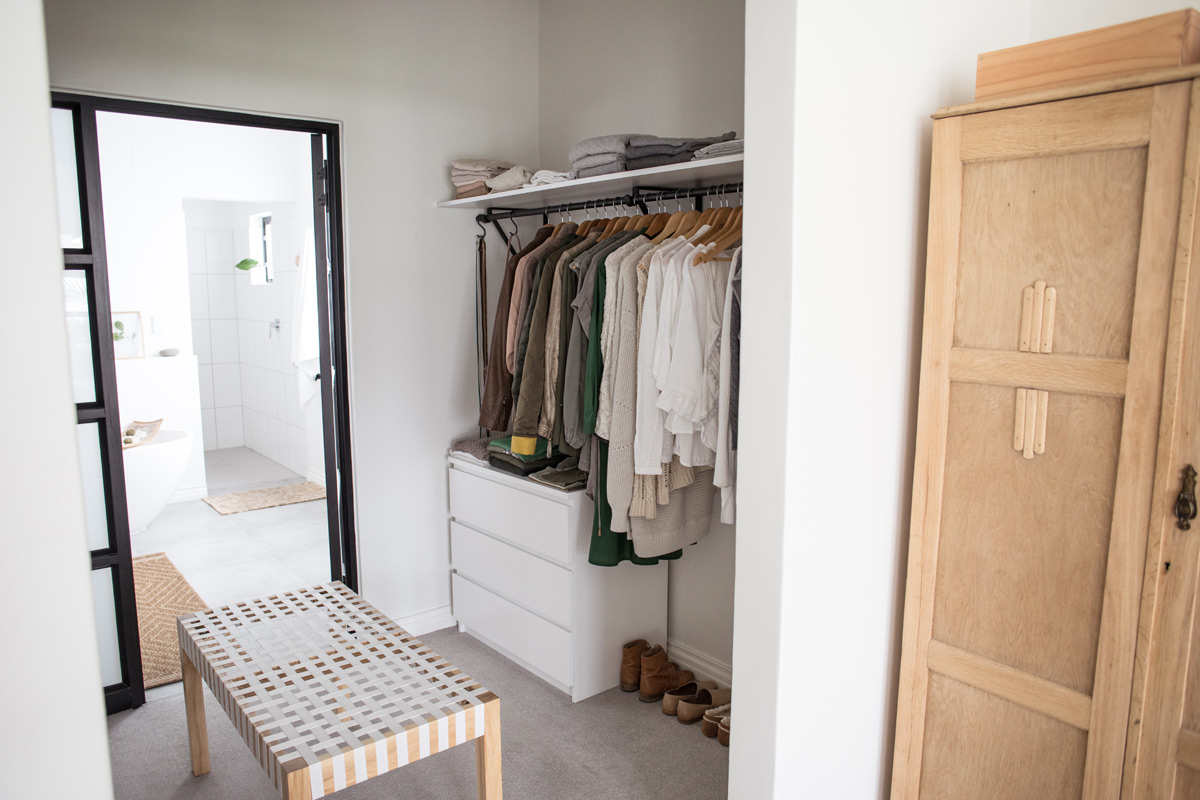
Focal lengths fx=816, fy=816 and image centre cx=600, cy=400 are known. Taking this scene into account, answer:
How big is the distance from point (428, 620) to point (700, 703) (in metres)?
1.27

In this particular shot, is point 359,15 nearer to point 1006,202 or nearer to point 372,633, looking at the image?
point 372,633

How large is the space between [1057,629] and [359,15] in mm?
3009

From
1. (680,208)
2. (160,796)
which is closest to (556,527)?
(680,208)

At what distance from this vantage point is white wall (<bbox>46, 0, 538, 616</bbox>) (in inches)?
113

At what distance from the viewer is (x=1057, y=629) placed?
166 centimetres

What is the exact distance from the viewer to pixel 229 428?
670cm

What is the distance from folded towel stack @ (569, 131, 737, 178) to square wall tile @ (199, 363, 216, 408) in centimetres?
493

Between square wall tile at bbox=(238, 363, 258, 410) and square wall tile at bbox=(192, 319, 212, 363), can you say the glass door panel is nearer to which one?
square wall tile at bbox=(238, 363, 258, 410)

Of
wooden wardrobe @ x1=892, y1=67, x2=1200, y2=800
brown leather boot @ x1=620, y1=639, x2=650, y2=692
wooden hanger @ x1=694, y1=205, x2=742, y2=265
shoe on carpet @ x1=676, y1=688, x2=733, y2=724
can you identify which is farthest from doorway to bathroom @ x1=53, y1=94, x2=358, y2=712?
wooden wardrobe @ x1=892, y1=67, x2=1200, y2=800

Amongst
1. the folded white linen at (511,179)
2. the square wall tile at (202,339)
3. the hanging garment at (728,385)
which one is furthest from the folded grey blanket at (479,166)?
the square wall tile at (202,339)

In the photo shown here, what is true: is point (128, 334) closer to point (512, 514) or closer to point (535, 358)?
point (512, 514)

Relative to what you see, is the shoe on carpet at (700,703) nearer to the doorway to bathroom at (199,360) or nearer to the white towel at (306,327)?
the doorway to bathroom at (199,360)

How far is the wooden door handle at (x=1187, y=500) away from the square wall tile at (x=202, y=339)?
6533 mm

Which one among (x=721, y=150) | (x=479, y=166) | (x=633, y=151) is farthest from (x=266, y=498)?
(x=721, y=150)
